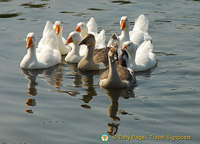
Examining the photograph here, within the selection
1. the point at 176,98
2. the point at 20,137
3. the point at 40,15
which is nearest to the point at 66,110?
the point at 20,137

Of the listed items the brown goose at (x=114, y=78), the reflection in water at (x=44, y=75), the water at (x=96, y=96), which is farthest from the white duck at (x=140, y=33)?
the brown goose at (x=114, y=78)

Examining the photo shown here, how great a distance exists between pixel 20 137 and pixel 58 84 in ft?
10.5

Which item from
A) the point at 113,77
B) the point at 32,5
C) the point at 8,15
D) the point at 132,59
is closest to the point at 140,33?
the point at 132,59

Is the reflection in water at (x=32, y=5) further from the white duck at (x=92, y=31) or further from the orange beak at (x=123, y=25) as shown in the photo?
the orange beak at (x=123, y=25)

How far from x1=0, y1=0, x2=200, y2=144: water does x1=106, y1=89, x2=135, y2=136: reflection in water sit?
19 millimetres

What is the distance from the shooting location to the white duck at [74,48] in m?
13.8

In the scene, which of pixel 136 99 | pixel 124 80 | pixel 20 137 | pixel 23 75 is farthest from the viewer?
pixel 23 75

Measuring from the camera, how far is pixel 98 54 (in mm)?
13547

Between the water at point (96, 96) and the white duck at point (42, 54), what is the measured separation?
280 mm

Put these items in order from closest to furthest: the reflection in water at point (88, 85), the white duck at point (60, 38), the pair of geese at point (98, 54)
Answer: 1. the reflection in water at point (88, 85)
2. the pair of geese at point (98, 54)
3. the white duck at point (60, 38)

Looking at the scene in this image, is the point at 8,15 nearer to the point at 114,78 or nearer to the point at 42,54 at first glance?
the point at 42,54

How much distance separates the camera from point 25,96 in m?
11.0

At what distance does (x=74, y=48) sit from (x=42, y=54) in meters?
0.95

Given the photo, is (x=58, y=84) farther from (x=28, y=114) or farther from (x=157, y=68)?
(x=157, y=68)
